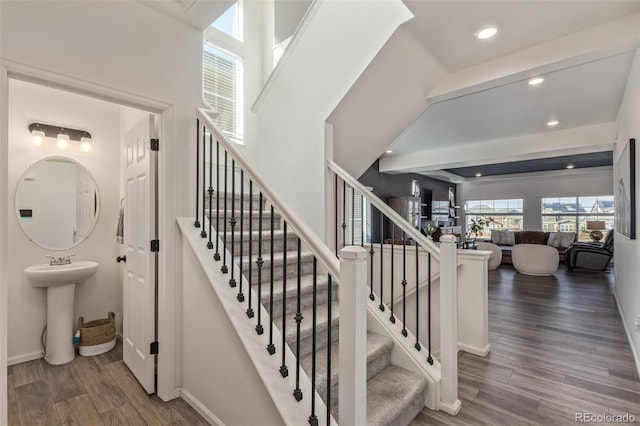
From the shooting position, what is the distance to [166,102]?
2.25m

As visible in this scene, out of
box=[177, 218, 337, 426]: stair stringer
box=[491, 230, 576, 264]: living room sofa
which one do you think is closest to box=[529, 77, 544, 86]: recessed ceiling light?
box=[177, 218, 337, 426]: stair stringer

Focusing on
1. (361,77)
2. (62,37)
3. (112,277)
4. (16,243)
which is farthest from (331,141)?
(16,243)

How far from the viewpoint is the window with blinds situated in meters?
3.99

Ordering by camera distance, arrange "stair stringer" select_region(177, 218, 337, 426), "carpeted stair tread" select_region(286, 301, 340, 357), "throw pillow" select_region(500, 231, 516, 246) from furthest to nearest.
A: "throw pillow" select_region(500, 231, 516, 246), "carpeted stair tread" select_region(286, 301, 340, 357), "stair stringer" select_region(177, 218, 337, 426)

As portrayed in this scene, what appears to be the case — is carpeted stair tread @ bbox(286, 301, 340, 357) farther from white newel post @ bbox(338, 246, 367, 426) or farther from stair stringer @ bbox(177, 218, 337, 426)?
white newel post @ bbox(338, 246, 367, 426)

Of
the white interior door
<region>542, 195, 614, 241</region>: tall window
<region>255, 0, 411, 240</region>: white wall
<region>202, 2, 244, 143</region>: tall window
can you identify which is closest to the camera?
the white interior door

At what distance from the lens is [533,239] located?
354 inches

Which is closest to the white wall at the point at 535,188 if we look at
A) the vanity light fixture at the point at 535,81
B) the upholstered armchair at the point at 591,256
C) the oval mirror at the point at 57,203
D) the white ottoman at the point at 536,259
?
the upholstered armchair at the point at 591,256

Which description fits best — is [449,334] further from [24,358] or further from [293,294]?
[24,358]

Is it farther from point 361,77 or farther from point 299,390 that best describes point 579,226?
point 299,390

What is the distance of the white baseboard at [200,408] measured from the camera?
6.40 feet

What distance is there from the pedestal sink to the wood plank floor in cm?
12

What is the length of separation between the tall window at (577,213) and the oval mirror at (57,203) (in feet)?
39.1

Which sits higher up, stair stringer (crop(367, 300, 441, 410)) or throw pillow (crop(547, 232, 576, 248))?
throw pillow (crop(547, 232, 576, 248))
